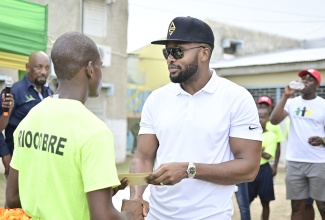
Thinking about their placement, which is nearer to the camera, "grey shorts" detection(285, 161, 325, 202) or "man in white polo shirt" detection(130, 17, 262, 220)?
"man in white polo shirt" detection(130, 17, 262, 220)

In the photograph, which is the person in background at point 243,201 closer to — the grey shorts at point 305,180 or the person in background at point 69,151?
the grey shorts at point 305,180

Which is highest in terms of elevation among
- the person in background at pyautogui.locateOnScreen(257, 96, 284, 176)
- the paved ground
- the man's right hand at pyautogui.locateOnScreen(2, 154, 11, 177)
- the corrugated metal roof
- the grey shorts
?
the corrugated metal roof

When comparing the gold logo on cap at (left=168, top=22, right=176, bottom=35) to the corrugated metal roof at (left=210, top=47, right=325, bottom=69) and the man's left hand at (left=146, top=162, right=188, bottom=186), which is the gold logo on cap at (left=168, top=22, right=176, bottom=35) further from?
the corrugated metal roof at (left=210, top=47, right=325, bottom=69)

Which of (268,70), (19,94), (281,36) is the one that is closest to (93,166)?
(19,94)

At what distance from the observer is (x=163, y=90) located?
3025 millimetres

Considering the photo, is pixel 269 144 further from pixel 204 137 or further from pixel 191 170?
pixel 191 170

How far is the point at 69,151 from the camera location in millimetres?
1949

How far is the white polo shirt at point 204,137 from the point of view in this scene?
2729mm

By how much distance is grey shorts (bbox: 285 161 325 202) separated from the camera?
236 inches

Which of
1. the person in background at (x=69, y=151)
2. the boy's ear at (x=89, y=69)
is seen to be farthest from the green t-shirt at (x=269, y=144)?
the boy's ear at (x=89, y=69)

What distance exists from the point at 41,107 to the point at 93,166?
398 millimetres

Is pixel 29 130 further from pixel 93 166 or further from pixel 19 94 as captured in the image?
pixel 19 94

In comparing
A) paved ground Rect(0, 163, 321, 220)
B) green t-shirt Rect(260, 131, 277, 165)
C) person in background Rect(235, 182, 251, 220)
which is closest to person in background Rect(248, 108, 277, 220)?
green t-shirt Rect(260, 131, 277, 165)

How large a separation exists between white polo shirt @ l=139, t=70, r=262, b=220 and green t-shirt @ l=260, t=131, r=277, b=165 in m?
4.01
